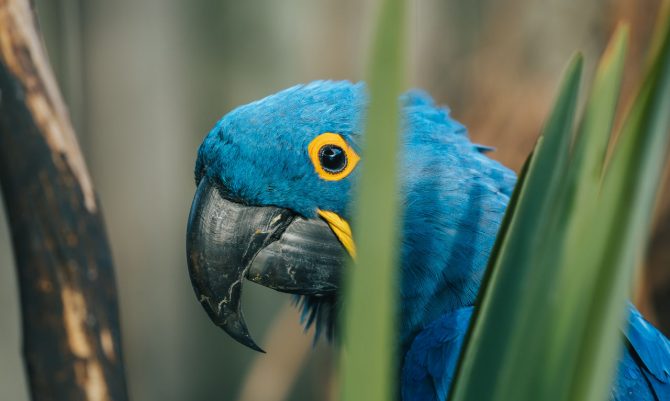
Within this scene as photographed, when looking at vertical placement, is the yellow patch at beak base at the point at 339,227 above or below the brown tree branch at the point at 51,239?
above

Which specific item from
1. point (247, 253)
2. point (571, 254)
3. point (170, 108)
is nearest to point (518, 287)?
point (571, 254)

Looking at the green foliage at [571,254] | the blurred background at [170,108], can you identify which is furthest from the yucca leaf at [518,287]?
the blurred background at [170,108]

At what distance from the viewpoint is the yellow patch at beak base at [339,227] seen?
1.28m

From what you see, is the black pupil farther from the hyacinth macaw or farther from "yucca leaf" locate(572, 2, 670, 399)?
"yucca leaf" locate(572, 2, 670, 399)

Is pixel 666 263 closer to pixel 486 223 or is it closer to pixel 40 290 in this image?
pixel 486 223

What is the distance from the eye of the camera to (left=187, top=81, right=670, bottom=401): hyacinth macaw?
4.10ft

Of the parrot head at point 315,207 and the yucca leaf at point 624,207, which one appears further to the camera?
the parrot head at point 315,207

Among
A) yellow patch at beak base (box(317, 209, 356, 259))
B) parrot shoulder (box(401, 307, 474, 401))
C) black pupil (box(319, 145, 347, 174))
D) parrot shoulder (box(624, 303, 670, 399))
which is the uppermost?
black pupil (box(319, 145, 347, 174))

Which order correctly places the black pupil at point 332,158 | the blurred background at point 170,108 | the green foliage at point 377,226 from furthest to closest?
the blurred background at point 170,108 → the black pupil at point 332,158 → the green foliage at point 377,226

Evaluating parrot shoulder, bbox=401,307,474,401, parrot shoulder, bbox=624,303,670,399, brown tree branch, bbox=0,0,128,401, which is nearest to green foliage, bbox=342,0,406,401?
brown tree branch, bbox=0,0,128,401

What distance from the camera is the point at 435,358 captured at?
124cm

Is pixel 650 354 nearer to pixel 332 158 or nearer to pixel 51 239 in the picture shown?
pixel 332 158

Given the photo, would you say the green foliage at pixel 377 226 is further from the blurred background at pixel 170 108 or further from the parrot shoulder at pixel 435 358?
the blurred background at pixel 170 108

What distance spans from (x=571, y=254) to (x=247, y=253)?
2.70 ft
